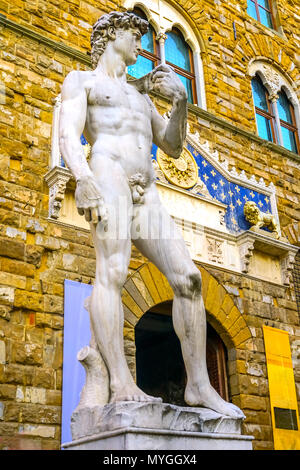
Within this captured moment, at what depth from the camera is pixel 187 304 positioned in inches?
151

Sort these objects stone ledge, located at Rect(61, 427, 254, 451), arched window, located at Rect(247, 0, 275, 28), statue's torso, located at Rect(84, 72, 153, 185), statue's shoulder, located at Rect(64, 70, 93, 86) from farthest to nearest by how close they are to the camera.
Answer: arched window, located at Rect(247, 0, 275, 28) < statue's shoulder, located at Rect(64, 70, 93, 86) < statue's torso, located at Rect(84, 72, 153, 185) < stone ledge, located at Rect(61, 427, 254, 451)

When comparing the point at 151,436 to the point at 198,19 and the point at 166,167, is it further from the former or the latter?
the point at 198,19

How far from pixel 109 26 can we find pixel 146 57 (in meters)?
5.63

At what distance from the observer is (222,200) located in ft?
30.9

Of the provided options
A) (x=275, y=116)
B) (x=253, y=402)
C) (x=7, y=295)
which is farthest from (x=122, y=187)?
(x=275, y=116)

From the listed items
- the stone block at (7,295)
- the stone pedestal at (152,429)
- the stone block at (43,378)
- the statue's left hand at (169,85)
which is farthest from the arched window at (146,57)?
the stone pedestal at (152,429)

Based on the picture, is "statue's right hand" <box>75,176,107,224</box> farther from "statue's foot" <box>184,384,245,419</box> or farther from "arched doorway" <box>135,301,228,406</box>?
"arched doorway" <box>135,301,228,406</box>

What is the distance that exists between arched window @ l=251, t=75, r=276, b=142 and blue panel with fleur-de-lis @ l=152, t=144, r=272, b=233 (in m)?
2.05

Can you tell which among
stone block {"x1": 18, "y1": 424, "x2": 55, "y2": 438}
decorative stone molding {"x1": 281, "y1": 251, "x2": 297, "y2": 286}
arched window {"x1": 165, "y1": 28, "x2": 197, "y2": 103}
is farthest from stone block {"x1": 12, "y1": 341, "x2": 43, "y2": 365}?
arched window {"x1": 165, "y1": 28, "x2": 197, "y2": 103}

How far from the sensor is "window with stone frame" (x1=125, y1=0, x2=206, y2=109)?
10.0 meters

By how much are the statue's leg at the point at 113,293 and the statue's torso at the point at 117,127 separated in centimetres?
19

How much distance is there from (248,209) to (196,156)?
1.18 meters

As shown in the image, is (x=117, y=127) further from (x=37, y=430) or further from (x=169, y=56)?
(x=169, y=56)

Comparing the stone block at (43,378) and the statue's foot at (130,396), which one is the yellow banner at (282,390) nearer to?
the stone block at (43,378)
